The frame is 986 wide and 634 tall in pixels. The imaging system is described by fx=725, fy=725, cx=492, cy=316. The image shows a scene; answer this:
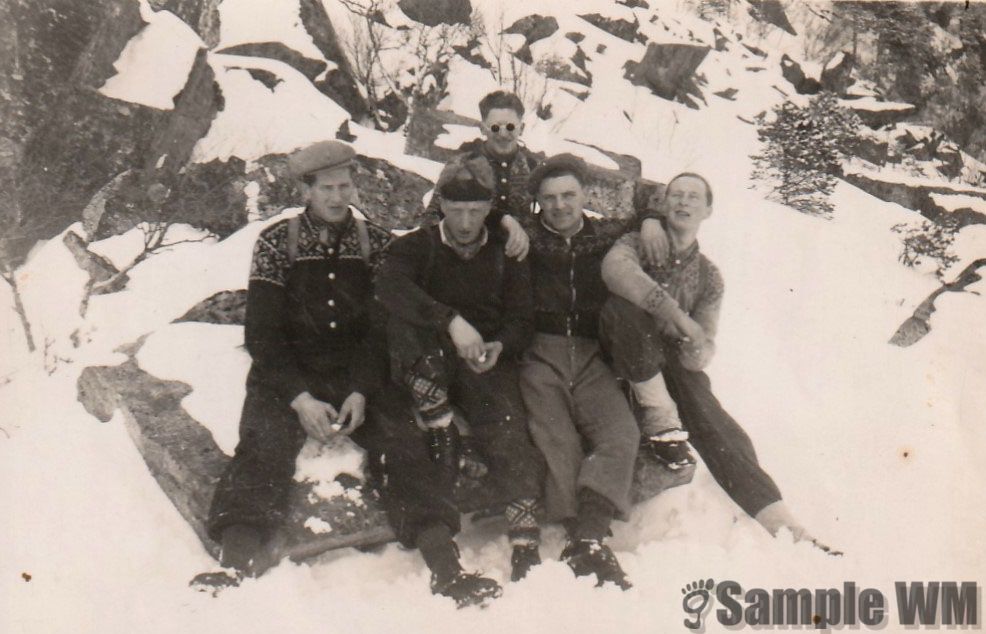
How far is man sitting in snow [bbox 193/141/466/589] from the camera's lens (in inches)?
83.4

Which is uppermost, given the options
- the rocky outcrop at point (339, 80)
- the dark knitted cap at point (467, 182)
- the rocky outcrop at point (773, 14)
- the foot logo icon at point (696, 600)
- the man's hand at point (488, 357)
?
the rocky outcrop at point (773, 14)

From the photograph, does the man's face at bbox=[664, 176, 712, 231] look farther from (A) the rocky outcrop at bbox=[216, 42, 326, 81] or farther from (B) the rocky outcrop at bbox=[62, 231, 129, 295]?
(A) the rocky outcrop at bbox=[216, 42, 326, 81]

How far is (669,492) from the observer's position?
8.45 ft

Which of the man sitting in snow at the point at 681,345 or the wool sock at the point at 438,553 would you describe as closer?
the wool sock at the point at 438,553

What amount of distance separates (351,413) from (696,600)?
1.30 m

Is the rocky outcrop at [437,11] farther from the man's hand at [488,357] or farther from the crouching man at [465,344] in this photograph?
the man's hand at [488,357]

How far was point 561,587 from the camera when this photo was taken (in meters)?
2.22

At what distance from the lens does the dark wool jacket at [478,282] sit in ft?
7.79

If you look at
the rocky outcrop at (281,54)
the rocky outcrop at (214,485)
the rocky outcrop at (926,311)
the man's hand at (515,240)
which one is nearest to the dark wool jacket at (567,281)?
the man's hand at (515,240)

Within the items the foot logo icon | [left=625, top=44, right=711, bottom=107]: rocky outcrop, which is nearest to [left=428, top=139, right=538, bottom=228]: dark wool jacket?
the foot logo icon

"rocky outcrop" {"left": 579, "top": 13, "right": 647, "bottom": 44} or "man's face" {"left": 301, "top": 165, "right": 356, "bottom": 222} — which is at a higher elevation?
"rocky outcrop" {"left": 579, "top": 13, "right": 647, "bottom": 44}

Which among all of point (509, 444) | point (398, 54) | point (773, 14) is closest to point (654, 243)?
point (509, 444)

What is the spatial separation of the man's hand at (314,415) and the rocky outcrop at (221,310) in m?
0.97

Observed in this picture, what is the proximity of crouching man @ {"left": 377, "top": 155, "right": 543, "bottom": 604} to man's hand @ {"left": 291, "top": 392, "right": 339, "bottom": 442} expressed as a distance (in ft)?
0.87
